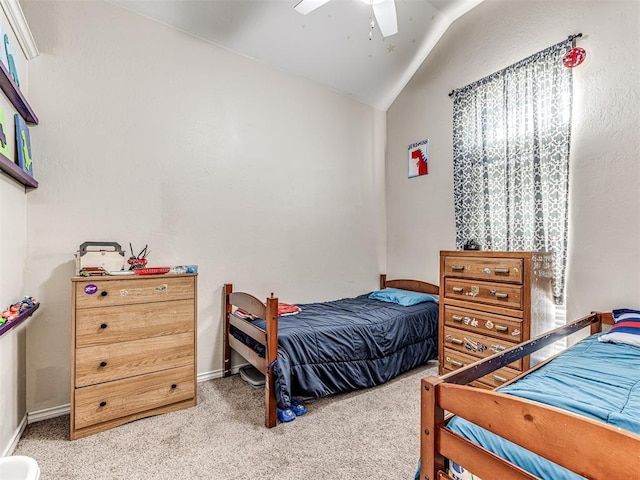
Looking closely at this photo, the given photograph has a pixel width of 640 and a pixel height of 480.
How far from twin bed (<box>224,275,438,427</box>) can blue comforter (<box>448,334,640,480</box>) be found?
124 centimetres

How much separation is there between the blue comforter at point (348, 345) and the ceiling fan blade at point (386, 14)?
87.5 inches

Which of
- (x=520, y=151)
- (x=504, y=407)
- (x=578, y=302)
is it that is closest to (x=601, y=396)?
(x=504, y=407)

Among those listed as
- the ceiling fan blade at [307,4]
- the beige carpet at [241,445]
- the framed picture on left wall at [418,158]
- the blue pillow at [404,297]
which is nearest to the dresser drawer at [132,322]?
the beige carpet at [241,445]

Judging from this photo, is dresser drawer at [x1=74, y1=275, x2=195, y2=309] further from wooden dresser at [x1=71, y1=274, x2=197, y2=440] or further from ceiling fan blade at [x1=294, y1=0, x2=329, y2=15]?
ceiling fan blade at [x1=294, y1=0, x2=329, y2=15]

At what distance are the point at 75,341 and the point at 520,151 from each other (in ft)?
11.4

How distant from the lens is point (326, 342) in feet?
7.73

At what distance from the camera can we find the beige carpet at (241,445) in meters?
1.63

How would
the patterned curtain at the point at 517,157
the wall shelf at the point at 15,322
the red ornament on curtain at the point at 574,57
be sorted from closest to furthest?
1. the wall shelf at the point at 15,322
2. the red ornament on curtain at the point at 574,57
3. the patterned curtain at the point at 517,157

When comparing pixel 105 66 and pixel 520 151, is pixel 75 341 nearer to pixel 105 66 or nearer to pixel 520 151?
pixel 105 66

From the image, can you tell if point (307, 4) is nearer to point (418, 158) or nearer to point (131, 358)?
point (418, 158)

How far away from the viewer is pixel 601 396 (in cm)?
115

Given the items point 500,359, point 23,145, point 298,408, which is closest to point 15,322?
point 23,145

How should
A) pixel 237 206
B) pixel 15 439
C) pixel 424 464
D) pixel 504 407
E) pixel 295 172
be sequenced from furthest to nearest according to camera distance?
pixel 295 172, pixel 237 206, pixel 15 439, pixel 424 464, pixel 504 407

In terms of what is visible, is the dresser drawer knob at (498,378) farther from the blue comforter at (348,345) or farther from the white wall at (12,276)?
the white wall at (12,276)
